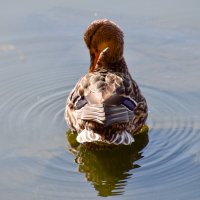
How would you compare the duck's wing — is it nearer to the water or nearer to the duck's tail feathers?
the duck's tail feathers

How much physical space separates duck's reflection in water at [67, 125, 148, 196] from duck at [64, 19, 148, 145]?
13 centimetres

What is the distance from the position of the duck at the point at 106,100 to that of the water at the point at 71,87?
0.80 feet

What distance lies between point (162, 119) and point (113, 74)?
0.70 meters

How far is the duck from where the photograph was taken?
6480 mm

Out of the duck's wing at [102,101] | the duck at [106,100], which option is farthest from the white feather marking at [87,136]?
the duck's wing at [102,101]

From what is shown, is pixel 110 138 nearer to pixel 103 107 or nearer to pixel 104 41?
pixel 103 107

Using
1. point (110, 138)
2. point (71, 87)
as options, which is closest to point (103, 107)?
point (110, 138)

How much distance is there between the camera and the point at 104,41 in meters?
7.68

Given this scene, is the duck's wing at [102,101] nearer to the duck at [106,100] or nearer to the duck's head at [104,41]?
the duck at [106,100]

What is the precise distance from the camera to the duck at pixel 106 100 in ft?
21.3

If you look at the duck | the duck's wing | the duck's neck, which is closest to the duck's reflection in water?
the duck

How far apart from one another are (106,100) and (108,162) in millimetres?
603

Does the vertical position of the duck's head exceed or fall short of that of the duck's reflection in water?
it exceeds it

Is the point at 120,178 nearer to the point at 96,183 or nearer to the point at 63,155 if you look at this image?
the point at 96,183
